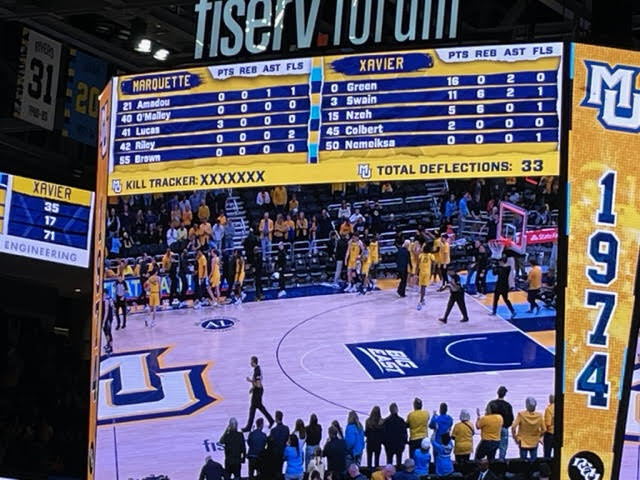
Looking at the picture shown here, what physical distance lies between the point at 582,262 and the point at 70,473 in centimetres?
1427

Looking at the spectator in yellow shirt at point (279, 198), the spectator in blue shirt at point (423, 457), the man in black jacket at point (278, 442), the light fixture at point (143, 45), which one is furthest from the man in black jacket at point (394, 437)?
the light fixture at point (143, 45)

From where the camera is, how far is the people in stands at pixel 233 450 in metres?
13.7

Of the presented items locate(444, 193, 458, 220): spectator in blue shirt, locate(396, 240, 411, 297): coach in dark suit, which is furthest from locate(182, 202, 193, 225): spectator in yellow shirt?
locate(444, 193, 458, 220): spectator in blue shirt

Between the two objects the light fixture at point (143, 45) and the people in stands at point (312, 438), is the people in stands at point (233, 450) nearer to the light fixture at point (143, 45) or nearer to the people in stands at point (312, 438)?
the people in stands at point (312, 438)

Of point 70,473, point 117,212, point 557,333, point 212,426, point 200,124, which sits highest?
point 200,124

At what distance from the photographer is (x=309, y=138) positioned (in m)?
14.3

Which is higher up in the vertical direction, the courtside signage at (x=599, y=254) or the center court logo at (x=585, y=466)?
the courtside signage at (x=599, y=254)

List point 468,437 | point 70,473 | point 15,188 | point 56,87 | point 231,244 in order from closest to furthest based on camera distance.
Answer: point 468,437 < point 231,244 < point 56,87 < point 15,188 < point 70,473

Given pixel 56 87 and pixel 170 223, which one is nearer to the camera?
pixel 170 223

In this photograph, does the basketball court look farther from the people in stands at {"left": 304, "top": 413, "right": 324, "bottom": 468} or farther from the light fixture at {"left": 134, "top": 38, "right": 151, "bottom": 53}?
the light fixture at {"left": 134, "top": 38, "right": 151, "bottom": 53}

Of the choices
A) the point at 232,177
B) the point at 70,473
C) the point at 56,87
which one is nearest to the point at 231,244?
the point at 232,177

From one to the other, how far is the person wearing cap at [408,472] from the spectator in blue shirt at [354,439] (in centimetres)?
39

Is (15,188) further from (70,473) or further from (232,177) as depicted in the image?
(232,177)

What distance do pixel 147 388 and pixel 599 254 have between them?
4.44 metres
